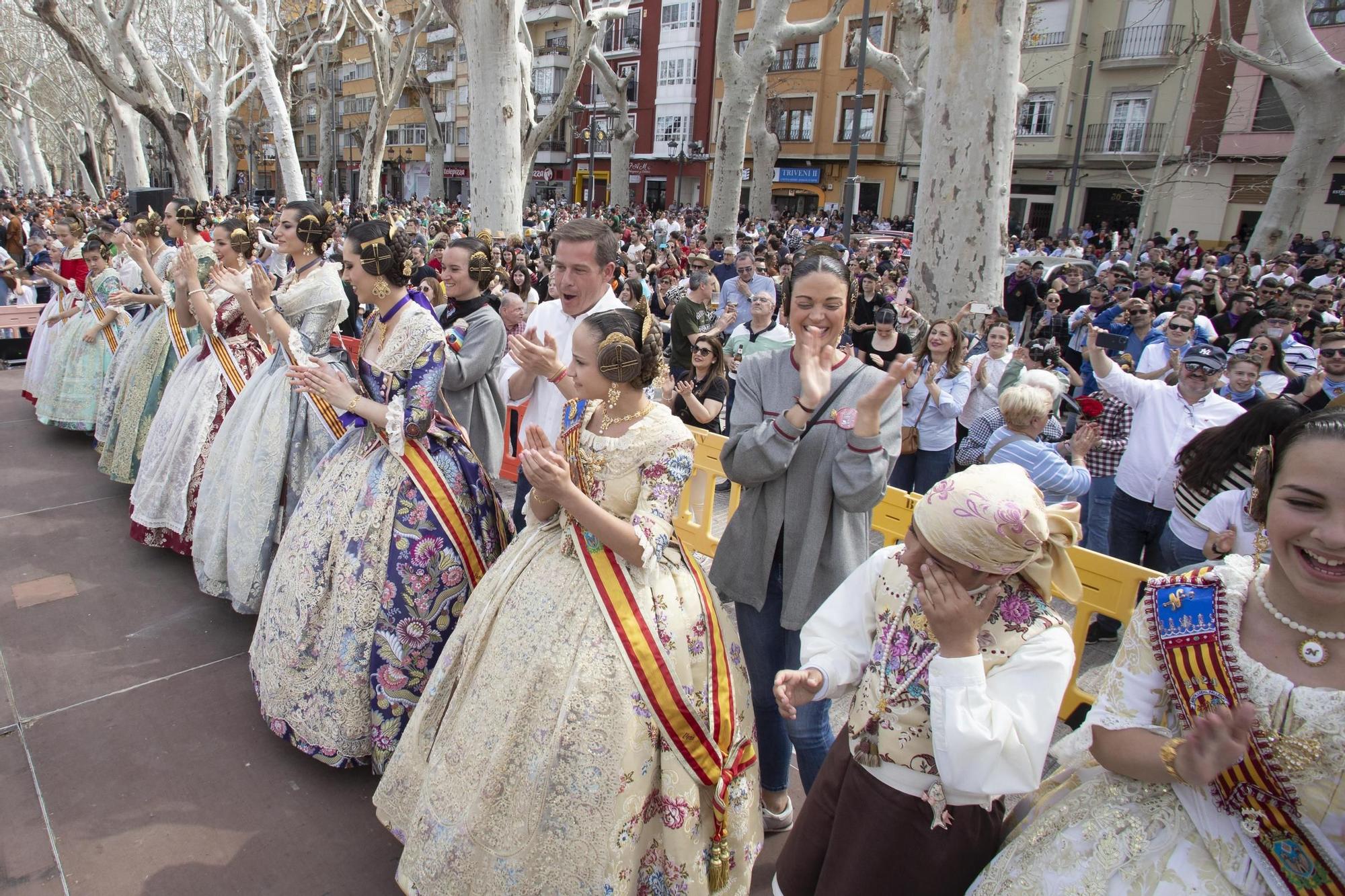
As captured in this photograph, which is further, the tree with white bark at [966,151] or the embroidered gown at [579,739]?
the tree with white bark at [966,151]

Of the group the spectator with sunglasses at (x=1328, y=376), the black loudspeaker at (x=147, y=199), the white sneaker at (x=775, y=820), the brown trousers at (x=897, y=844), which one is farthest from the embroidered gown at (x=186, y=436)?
the black loudspeaker at (x=147, y=199)

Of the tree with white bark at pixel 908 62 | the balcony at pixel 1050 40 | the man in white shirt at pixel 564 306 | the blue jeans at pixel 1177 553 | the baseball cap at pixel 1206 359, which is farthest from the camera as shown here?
the balcony at pixel 1050 40

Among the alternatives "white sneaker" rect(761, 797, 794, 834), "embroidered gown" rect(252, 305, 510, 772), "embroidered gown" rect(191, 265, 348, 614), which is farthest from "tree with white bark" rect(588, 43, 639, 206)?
"white sneaker" rect(761, 797, 794, 834)

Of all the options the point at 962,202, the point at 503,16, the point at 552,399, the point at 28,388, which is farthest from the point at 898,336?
the point at 28,388

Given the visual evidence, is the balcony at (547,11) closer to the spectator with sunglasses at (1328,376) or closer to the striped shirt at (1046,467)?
the spectator with sunglasses at (1328,376)

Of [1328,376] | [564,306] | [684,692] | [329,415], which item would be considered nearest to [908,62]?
[1328,376]

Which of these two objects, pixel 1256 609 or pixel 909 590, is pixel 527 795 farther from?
pixel 1256 609

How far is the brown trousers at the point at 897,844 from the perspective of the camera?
1.67 m

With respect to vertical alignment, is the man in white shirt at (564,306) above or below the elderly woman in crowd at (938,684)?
above

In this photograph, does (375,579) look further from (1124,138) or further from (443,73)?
(443,73)

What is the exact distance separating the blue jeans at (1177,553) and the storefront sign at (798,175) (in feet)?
115

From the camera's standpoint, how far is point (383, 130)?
2014 cm

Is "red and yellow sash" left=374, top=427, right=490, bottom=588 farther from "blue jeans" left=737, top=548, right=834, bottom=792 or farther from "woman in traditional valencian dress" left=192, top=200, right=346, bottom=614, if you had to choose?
"blue jeans" left=737, top=548, right=834, bottom=792

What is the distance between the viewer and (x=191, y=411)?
14.5 feet
